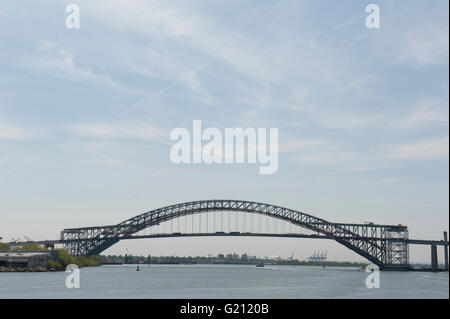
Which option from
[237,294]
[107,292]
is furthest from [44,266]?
[237,294]

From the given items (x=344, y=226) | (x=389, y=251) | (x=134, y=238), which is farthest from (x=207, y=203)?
(x=389, y=251)

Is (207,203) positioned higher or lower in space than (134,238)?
higher

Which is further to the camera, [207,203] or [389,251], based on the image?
[207,203]
